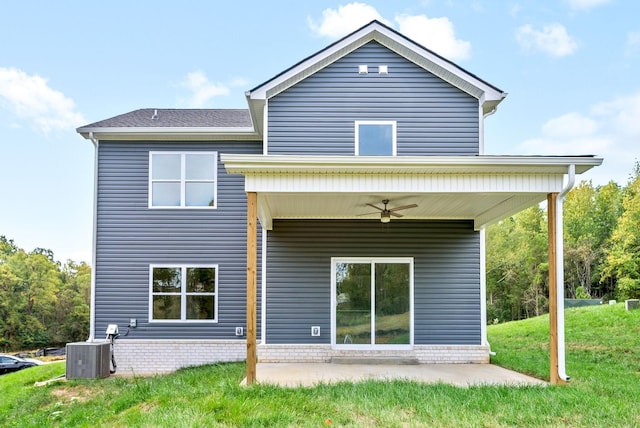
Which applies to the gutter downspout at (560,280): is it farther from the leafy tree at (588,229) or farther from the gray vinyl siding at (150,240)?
the leafy tree at (588,229)

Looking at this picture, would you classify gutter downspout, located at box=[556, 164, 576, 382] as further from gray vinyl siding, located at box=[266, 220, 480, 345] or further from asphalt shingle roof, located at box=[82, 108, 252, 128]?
asphalt shingle roof, located at box=[82, 108, 252, 128]

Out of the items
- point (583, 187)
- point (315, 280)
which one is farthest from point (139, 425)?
point (583, 187)

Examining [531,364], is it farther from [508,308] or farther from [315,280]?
[508,308]

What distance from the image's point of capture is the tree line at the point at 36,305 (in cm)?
3108

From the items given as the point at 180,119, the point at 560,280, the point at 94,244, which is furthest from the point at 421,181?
the point at 94,244

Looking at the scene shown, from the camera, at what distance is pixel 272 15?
52.9ft

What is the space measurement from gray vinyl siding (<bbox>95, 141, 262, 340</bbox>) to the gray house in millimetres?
23

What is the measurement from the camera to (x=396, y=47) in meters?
9.35

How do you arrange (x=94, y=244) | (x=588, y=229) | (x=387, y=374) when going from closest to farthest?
(x=387, y=374), (x=94, y=244), (x=588, y=229)

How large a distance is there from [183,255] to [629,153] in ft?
103

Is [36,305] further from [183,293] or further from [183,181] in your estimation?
[183,181]

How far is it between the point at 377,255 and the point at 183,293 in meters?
4.19

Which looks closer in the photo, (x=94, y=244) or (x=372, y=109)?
(x=372, y=109)

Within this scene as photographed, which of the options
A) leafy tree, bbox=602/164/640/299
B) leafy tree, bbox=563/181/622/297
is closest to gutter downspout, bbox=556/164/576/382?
leafy tree, bbox=602/164/640/299
